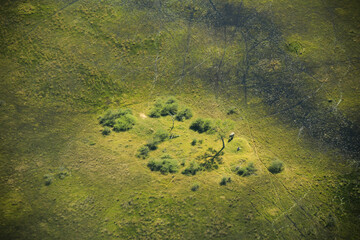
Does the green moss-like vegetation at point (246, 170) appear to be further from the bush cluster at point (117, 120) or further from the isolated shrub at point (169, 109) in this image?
the bush cluster at point (117, 120)

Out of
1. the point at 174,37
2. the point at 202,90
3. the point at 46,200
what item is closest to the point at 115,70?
the point at 174,37

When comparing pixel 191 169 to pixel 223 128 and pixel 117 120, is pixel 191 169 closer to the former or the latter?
pixel 223 128

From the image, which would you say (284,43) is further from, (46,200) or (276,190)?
(46,200)

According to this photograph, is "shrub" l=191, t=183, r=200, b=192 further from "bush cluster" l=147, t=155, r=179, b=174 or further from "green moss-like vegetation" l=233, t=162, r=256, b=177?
"green moss-like vegetation" l=233, t=162, r=256, b=177

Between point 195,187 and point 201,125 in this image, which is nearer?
point 195,187

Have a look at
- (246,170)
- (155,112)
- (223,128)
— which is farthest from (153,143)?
(246,170)

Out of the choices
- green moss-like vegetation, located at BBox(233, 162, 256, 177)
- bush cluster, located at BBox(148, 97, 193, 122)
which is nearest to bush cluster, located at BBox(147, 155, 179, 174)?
green moss-like vegetation, located at BBox(233, 162, 256, 177)

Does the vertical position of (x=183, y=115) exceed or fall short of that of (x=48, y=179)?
it exceeds it

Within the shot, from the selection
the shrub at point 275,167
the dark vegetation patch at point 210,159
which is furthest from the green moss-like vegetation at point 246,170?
the dark vegetation patch at point 210,159
